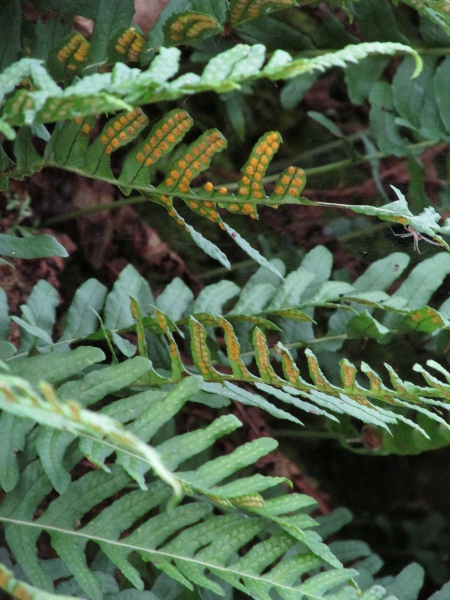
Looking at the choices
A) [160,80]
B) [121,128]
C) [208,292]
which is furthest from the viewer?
[208,292]

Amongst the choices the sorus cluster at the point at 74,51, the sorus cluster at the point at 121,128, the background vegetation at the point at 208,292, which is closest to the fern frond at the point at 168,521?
the background vegetation at the point at 208,292

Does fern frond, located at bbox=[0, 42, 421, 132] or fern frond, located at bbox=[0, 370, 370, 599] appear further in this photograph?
fern frond, located at bbox=[0, 370, 370, 599]

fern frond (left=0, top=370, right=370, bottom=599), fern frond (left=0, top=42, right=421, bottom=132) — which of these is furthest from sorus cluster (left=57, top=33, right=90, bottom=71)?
fern frond (left=0, top=370, right=370, bottom=599)

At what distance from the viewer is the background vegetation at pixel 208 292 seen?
868 mm

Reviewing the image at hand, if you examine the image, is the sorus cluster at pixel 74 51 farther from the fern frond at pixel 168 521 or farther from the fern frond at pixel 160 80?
the fern frond at pixel 168 521

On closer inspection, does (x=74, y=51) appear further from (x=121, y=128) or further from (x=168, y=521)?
(x=168, y=521)

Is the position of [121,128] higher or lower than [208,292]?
higher

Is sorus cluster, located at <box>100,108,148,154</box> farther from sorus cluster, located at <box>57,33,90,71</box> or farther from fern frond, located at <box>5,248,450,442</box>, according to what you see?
fern frond, located at <box>5,248,450,442</box>

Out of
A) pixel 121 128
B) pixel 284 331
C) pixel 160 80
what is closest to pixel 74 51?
pixel 121 128

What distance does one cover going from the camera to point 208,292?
112cm

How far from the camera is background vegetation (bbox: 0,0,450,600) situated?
87cm

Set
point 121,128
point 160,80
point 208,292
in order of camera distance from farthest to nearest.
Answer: point 208,292, point 121,128, point 160,80

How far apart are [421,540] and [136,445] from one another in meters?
1.62

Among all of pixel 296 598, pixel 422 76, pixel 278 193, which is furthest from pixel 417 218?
pixel 422 76
